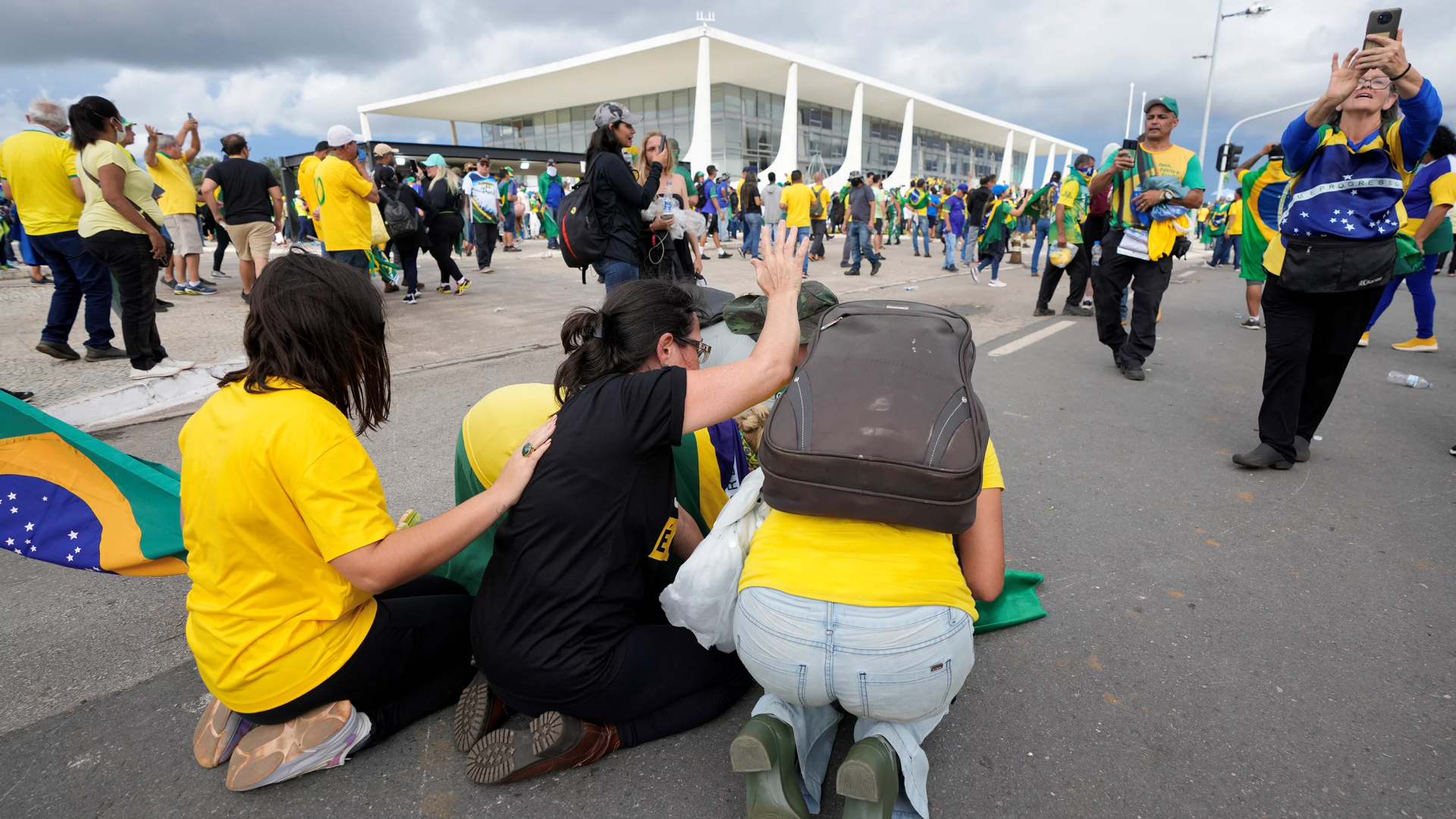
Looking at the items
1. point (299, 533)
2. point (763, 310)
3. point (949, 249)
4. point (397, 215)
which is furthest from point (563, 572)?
point (949, 249)

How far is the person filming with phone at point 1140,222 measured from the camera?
5234 mm

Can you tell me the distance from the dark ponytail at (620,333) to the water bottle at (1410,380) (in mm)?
6011

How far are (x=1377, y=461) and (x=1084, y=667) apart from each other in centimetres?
285

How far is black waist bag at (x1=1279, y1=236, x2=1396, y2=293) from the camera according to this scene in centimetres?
329

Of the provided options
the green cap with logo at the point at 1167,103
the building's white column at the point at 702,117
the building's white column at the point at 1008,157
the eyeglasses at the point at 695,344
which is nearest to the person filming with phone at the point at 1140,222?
the green cap with logo at the point at 1167,103

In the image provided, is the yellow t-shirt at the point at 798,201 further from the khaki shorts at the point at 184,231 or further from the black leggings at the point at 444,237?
the khaki shorts at the point at 184,231

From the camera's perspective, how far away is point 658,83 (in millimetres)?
41344

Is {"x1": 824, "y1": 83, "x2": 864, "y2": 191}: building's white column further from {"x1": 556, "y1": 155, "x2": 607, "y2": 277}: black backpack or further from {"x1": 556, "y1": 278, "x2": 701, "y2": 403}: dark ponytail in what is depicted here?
{"x1": 556, "y1": 278, "x2": 701, "y2": 403}: dark ponytail

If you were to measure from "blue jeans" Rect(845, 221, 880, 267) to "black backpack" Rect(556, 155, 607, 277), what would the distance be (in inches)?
323

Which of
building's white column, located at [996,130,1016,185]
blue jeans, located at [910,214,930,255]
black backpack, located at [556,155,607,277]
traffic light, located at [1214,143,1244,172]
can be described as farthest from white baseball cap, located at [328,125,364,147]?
building's white column, located at [996,130,1016,185]

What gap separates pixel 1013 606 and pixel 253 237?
28.3 feet

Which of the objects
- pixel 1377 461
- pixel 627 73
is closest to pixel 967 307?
pixel 1377 461

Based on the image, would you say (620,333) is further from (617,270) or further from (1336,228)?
(1336,228)

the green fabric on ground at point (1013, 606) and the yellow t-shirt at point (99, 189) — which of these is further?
the yellow t-shirt at point (99, 189)
